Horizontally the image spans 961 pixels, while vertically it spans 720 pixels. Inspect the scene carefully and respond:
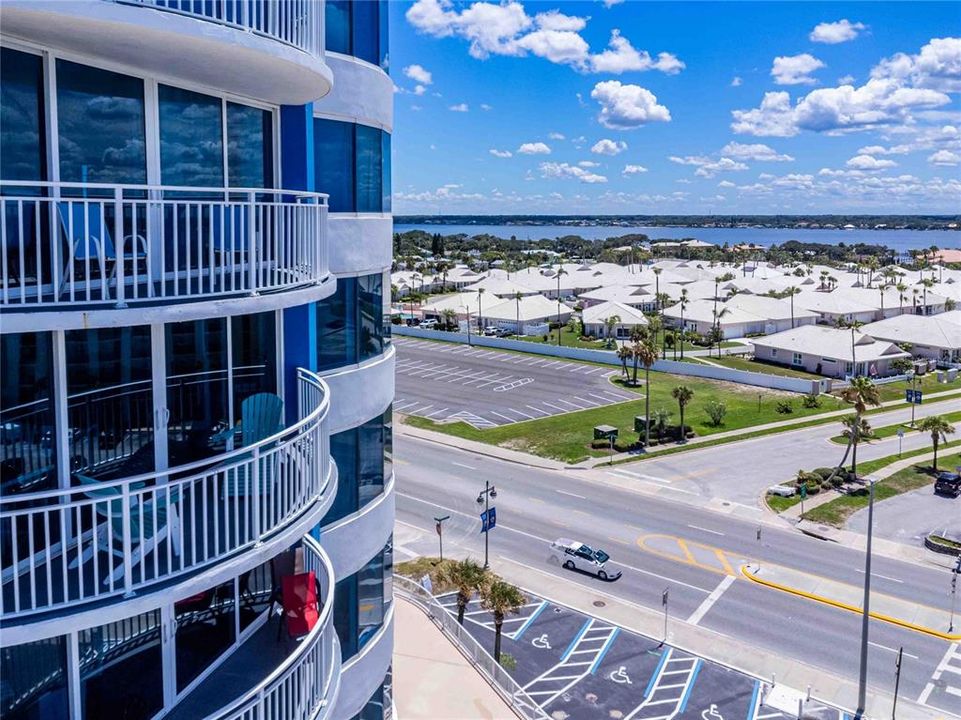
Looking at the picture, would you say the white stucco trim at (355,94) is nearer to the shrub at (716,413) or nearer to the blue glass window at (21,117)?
the blue glass window at (21,117)

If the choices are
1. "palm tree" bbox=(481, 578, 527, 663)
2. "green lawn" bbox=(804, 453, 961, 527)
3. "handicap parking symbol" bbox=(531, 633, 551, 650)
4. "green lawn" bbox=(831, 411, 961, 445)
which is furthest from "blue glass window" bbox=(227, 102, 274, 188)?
"green lawn" bbox=(831, 411, 961, 445)

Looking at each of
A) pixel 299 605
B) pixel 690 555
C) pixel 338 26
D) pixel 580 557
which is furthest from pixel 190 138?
pixel 690 555

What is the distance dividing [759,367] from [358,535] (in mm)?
70839

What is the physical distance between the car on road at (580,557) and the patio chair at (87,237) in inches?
1143

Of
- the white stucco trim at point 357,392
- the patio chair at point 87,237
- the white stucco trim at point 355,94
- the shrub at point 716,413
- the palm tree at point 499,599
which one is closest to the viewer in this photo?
the patio chair at point 87,237

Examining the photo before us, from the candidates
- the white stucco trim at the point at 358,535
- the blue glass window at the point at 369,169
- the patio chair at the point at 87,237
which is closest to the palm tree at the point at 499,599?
the white stucco trim at the point at 358,535

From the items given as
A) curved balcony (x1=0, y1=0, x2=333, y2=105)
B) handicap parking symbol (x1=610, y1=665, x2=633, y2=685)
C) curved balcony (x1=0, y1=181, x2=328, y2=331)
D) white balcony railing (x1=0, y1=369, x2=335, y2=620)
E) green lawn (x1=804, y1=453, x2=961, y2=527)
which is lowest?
handicap parking symbol (x1=610, y1=665, x2=633, y2=685)

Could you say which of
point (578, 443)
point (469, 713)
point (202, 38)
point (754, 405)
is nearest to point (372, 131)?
point (202, 38)

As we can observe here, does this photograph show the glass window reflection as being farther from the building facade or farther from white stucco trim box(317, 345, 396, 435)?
white stucco trim box(317, 345, 396, 435)

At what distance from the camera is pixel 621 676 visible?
89.0 ft

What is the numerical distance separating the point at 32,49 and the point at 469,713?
1708 centimetres

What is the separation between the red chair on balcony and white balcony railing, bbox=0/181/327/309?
363cm

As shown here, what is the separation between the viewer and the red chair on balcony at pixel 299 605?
9.69m

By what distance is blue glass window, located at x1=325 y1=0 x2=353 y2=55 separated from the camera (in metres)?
11.5
